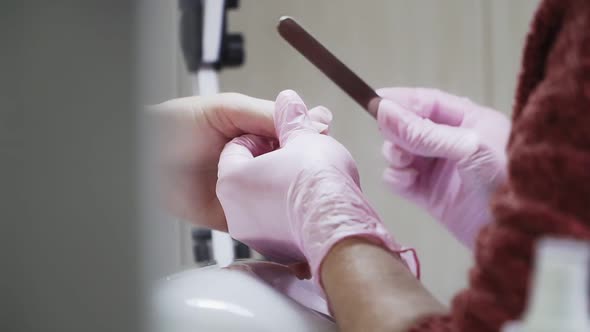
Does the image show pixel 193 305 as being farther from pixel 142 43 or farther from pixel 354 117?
pixel 354 117

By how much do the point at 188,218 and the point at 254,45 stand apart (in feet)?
1.12

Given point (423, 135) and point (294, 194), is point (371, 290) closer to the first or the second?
point (294, 194)

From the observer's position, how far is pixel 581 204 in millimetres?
246

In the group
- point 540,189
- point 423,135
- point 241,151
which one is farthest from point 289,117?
point 540,189

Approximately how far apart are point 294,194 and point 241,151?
67mm

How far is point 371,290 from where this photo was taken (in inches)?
14.7

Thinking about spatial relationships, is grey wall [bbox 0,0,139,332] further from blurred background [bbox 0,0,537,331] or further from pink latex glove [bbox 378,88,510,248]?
pink latex glove [bbox 378,88,510,248]

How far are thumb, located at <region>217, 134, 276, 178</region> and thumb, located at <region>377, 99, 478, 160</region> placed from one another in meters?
0.12

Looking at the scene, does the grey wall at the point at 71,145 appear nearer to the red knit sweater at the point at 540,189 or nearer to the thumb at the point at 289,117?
the red knit sweater at the point at 540,189

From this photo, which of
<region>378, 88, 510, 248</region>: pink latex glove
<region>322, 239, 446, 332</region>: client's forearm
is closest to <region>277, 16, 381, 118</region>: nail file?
<region>378, 88, 510, 248</region>: pink latex glove

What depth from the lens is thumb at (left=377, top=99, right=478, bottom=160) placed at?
1.88 ft

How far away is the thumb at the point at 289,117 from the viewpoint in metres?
0.50

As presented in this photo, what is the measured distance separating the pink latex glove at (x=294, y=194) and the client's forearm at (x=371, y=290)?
12 millimetres

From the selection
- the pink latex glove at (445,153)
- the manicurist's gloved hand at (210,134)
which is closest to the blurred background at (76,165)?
the manicurist's gloved hand at (210,134)
